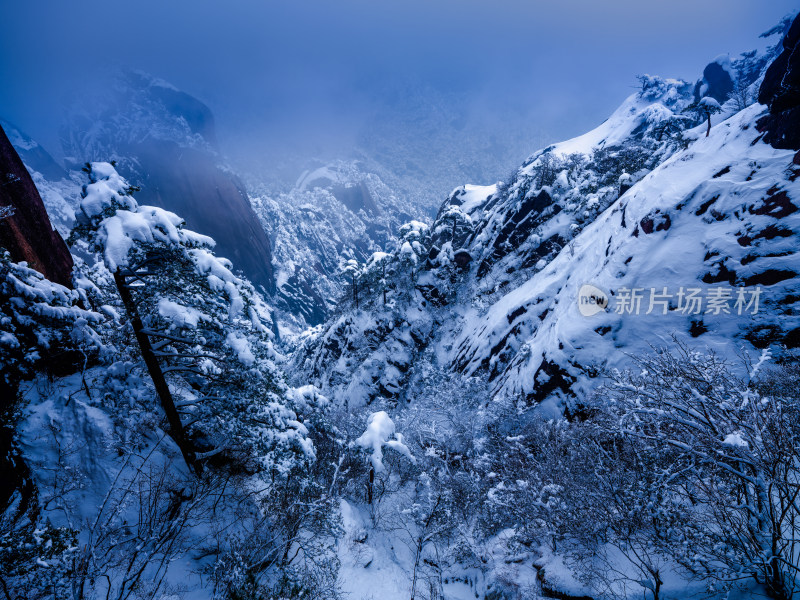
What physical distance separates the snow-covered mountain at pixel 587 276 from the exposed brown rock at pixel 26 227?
21.3m

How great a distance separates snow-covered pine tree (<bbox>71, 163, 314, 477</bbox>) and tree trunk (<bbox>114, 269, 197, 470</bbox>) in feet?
0.07

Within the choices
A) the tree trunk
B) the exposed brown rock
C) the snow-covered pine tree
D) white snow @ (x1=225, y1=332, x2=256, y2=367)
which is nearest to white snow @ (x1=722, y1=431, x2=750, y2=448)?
the snow-covered pine tree

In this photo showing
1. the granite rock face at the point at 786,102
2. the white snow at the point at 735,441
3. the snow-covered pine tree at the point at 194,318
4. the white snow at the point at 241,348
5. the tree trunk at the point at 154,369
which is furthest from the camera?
the granite rock face at the point at 786,102

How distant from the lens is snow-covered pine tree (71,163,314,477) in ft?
17.4

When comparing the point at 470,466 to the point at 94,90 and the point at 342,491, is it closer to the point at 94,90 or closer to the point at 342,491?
the point at 342,491

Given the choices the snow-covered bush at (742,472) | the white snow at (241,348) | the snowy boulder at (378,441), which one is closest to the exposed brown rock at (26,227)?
the white snow at (241,348)

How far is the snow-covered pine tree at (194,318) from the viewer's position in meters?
A: 5.30

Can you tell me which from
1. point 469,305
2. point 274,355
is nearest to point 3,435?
point 274,355

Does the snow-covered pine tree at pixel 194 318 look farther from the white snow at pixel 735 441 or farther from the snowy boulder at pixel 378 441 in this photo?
the white snow at pixel 735 441

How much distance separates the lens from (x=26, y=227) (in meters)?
9.65

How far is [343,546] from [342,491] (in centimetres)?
286

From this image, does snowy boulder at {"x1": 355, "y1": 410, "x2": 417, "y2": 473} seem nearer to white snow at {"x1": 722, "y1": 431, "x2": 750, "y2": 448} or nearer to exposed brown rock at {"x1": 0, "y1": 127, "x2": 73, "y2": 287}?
white snow at {"x1": 722, "y1": 431, "x2": 750, "y2": 448}

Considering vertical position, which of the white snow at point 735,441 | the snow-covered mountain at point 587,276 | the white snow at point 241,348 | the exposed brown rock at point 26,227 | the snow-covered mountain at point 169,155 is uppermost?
the snow-covered mountain at point 169,155

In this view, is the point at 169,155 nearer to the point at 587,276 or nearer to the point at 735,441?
the point at 587,276
